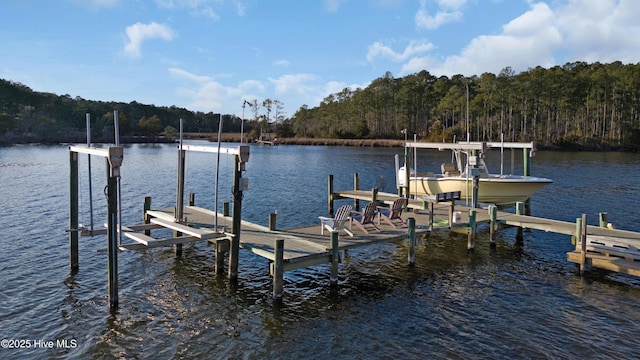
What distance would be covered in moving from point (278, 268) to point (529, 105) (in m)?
87.8

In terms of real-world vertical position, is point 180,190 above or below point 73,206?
above

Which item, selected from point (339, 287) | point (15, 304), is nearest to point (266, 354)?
point (339, 287)

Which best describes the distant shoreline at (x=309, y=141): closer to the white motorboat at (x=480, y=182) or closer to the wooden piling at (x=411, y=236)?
the white motorboat at (x=480, y=182)

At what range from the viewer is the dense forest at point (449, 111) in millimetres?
83312

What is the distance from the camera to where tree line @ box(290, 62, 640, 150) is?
271ft

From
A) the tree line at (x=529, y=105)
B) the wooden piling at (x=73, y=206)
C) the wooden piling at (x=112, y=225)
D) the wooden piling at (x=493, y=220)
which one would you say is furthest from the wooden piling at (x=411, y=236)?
the tree line at (x=529, y=105)

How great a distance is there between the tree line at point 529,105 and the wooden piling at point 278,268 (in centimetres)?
6236

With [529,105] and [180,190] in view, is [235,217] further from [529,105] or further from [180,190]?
[529,105]

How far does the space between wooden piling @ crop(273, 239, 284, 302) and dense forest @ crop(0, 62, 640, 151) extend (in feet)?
154

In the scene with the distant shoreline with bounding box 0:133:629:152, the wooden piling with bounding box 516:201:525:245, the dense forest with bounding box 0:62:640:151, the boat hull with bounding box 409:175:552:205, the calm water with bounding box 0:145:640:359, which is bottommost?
the calm water with bounding box 0:145:640:359

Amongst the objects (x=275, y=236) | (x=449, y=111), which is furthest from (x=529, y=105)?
(x=275, y=236)

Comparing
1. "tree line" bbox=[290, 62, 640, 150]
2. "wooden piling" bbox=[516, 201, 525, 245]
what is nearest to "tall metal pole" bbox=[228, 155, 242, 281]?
"wooden piling" bbox=[516, 201, 525, 245]

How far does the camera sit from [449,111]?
333 ft

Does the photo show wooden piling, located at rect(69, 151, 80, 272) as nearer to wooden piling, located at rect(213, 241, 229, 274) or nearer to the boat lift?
the boat lift
